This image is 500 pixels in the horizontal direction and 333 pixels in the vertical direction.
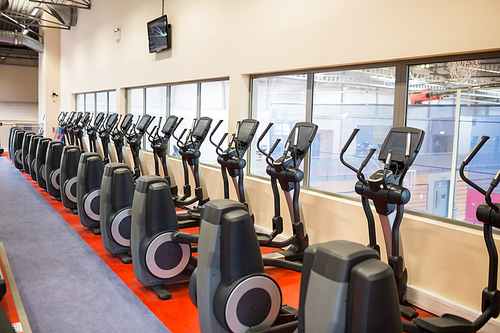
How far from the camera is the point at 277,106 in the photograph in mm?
5281

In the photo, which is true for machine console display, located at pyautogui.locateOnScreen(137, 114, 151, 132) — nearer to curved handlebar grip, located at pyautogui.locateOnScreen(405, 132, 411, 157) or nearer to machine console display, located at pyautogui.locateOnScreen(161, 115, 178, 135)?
machine console display, located at pyautogui.locateOnScreen(161, 115, 178, 135)

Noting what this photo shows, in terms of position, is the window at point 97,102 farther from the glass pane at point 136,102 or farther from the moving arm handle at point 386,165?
the moving arm handle at point 386,165

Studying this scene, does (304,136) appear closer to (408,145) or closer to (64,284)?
(408,145)

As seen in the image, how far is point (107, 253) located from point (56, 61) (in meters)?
12.6

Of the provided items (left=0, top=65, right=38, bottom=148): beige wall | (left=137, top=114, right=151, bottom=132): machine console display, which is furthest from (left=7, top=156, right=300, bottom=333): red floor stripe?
(left=0, top=65, right=38, bottom=148): beige wall

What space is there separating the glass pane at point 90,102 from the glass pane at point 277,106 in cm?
838

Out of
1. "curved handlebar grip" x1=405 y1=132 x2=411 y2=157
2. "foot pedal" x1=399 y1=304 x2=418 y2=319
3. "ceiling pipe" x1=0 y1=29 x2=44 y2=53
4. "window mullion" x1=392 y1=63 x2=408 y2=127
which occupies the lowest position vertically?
"foot pedal" x1=399 y1=304 x2=418 y2=319

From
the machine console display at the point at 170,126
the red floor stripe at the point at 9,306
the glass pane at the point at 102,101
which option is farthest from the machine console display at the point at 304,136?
the glass pane at the point at 102,101

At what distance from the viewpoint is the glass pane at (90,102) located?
12530mm

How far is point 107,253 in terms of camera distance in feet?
14.5

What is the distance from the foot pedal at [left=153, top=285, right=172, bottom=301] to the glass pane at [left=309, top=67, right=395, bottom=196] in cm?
198

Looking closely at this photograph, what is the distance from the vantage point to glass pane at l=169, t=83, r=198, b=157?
718cm

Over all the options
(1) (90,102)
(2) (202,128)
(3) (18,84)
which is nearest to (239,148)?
(2) (202,128)

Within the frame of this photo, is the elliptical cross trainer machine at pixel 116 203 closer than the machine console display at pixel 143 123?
Yes
